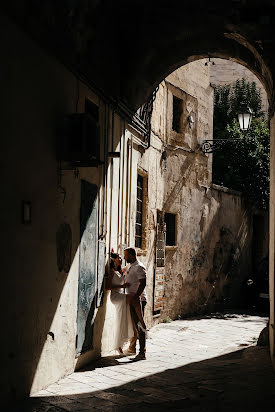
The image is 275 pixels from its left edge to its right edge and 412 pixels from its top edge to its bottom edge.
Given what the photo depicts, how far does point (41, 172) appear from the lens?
→ 17.9 feet

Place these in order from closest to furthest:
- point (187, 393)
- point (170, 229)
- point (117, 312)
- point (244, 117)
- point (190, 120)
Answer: point (187, 393) < point (117, 312) < point (244, 117) < point (170, 229) < point (190, 120)

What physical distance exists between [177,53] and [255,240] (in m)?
10.7

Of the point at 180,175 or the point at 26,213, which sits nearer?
the point at 26,213

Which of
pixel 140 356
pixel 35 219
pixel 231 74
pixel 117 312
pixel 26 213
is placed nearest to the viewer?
pixel 26 213

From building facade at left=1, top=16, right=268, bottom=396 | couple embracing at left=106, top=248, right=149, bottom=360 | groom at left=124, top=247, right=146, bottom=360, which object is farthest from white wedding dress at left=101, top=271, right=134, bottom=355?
building facade at left=1, top=16, right=268, bottom=396

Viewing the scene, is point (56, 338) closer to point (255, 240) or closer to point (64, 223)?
point (64, 223)

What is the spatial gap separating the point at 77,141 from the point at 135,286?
8.97ft

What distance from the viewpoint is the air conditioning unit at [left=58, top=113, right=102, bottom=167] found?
5934mm

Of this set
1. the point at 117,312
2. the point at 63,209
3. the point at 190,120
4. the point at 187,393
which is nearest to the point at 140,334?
the point at 117,312

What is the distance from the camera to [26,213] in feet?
16.6

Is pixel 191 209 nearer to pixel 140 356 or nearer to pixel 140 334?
pixel 140 334

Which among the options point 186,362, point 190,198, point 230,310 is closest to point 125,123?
point 186,362

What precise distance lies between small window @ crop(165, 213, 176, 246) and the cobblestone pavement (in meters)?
3.44

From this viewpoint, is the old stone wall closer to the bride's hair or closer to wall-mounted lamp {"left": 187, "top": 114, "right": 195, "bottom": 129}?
wall-mounted lamp {"left": 187, "top": 114, "right": 195, "bottom": 129}
